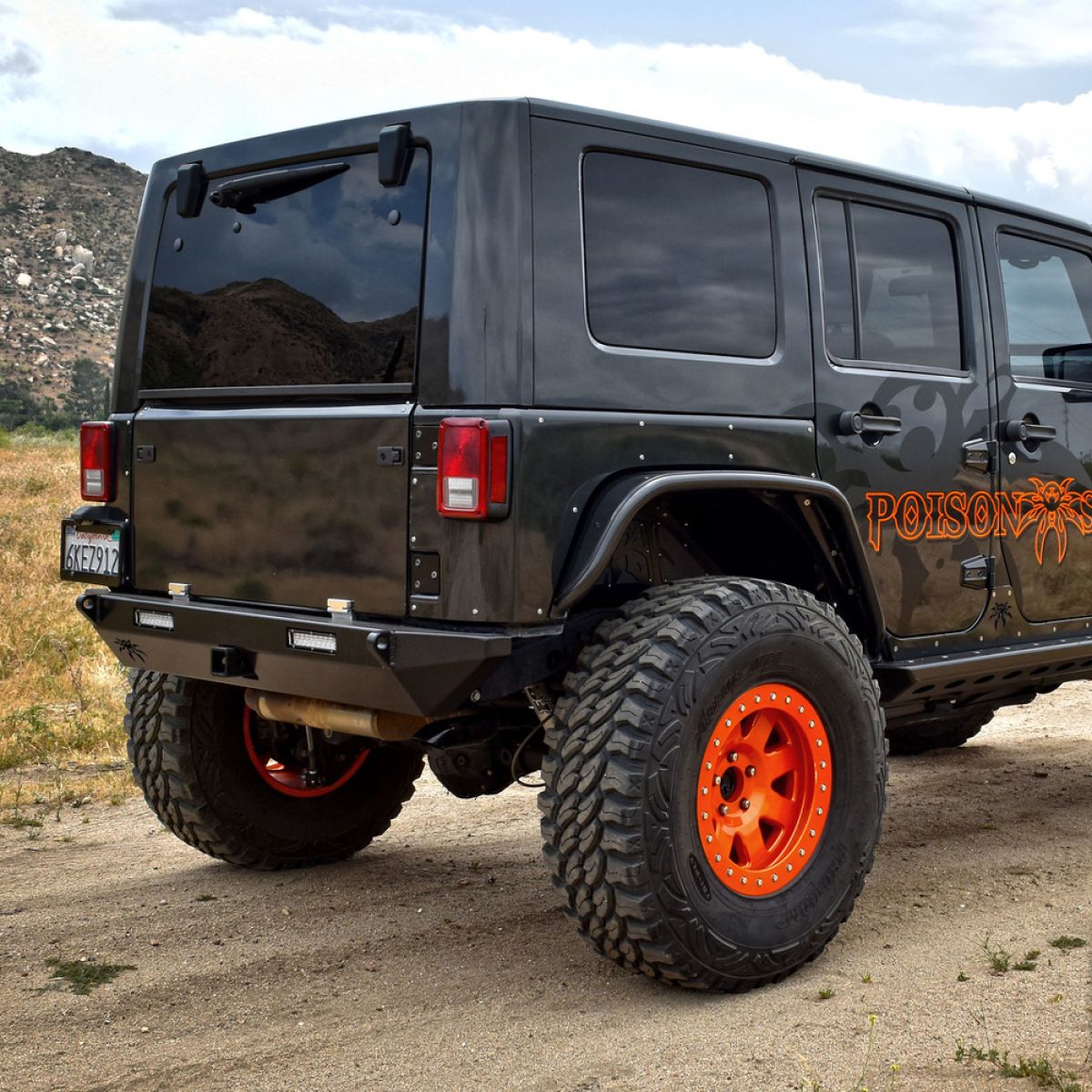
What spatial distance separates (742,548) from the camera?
4.35 metres

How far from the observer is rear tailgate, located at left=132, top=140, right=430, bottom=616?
3678mm

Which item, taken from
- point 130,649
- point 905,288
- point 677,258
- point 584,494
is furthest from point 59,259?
point 584,494

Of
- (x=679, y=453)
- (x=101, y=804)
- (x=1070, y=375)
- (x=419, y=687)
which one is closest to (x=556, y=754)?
(x=419, y=687)

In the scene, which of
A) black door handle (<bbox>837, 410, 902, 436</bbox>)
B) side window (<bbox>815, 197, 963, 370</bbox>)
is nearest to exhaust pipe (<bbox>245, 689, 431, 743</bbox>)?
black door handle (<bbox>837, 410, 902, 436</bbox>)

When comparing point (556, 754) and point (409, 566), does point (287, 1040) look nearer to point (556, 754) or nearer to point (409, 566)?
point (556, 754)

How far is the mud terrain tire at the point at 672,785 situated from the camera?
139 inches

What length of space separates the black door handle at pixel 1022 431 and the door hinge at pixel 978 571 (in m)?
0.43

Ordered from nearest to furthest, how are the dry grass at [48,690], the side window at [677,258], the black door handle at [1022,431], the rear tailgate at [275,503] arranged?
the rear tailgate at [275,503], the side window at [677,258], the black door handle at [1022,431], the dry grass at [48,690]

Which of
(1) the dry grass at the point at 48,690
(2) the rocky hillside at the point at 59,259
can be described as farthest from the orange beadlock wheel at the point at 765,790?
(2) the rocky hillside at the point at 59,259

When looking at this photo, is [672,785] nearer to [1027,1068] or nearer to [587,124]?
[1027,1068]

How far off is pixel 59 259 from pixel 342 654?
48630 millimetres

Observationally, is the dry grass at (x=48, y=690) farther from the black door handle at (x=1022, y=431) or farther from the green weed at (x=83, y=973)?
the black door handle at (x=1022, y=431)

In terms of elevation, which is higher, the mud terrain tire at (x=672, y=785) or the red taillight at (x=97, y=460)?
the red taillight at (x=97, y=460)

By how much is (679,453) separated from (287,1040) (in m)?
1.82
